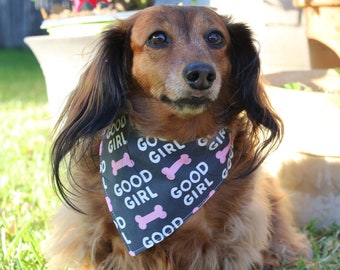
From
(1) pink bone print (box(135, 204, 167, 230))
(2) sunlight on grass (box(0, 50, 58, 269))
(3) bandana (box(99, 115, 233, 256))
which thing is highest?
(3) bandana (box(99, 115, 233, 256))

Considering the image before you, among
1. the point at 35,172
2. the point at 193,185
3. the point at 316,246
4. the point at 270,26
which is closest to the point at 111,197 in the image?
the point at 193,185

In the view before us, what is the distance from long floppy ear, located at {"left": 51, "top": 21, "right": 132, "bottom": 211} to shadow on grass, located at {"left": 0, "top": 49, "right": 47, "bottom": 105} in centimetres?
487

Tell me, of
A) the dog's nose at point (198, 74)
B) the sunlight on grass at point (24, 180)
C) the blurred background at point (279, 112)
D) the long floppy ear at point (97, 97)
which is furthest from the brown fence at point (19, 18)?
the dog's nose at point (198, 74)

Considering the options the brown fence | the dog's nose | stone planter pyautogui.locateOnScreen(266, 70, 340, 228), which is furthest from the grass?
the brown fence

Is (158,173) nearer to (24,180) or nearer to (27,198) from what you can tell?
(27,198)

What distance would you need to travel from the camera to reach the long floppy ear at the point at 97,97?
2197 millimetres

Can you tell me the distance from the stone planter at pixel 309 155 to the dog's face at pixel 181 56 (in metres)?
0.73

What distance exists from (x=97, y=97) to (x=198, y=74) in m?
0.45

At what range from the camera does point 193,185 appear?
228 centimetres

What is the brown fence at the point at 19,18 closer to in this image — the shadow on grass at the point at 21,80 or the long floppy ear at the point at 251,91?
the shadow on grass at the point at 21,80

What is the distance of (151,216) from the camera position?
226 cm

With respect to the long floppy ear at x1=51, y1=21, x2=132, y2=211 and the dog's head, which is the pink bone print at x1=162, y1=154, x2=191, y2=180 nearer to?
the dog's head

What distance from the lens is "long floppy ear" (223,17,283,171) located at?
234 cm

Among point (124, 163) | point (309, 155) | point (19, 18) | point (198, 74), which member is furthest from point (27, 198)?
point (19, 18)
